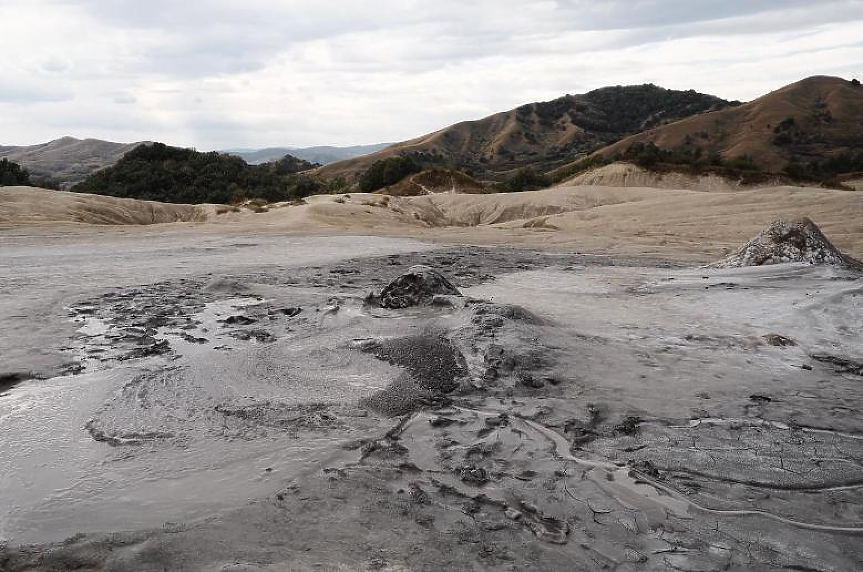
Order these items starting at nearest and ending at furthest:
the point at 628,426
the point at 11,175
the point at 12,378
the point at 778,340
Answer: the point at 628,426 < the point at 12,378 < the point at 778,340 < the point at 11,175

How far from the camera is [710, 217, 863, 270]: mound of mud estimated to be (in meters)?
8.34

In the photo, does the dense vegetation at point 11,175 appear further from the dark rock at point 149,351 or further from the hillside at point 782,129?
the hillside at point 782,129

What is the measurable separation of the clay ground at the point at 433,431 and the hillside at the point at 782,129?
55.3m

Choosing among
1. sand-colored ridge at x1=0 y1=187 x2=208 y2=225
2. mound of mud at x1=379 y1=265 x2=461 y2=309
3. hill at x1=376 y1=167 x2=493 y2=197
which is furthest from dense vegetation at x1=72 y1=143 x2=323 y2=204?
mound of mud at x1=379 y1=265 x2=461 y2=309

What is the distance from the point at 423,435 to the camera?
3504mm

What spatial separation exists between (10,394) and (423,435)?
9.50 ft

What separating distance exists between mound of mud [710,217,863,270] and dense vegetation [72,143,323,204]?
2976 cm

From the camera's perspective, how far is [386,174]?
3791 cm

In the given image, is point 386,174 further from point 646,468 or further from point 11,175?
point 646,468

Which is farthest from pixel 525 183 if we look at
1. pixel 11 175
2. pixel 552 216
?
pixel 11 175

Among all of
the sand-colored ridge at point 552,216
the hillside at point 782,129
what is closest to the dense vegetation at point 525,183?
the sand-colored ridge at point 552,216

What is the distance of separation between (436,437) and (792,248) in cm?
725

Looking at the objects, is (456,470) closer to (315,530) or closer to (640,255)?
(315,530)

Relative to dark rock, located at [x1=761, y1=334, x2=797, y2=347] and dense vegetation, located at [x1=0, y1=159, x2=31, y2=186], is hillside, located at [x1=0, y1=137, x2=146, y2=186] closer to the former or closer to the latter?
dense vegetation, located at [x1=0, y1=159, x2=31, y2=186]
